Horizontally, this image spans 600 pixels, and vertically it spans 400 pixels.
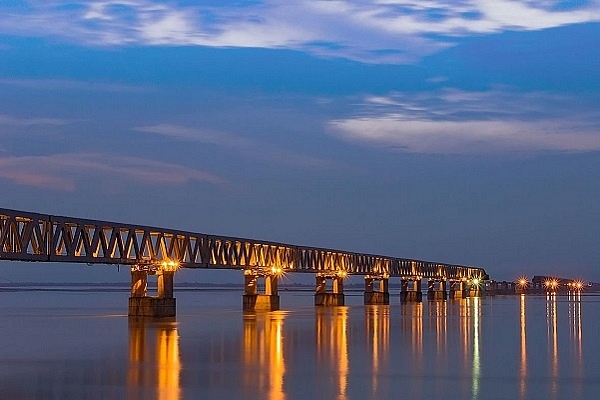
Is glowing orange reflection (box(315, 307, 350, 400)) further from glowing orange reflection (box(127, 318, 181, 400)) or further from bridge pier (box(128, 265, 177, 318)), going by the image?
bridge pier (box(128, 265, 177, 318))

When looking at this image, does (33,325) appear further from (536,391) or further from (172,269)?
(536,391)

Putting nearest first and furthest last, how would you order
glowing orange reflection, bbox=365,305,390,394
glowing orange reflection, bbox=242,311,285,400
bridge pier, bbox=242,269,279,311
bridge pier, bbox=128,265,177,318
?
glowing orange reflection, bbox=242,311,285,400 < glowing orange reflection, bbox=365,305,390,394 < bridge pier, bbox=128,265,177,318 < bridge pier, bbox=242,269,279,311

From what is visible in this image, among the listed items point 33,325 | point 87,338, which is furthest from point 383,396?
point 33,325

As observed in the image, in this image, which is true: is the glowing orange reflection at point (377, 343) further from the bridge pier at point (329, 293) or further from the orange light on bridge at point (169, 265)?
the bridge pier at point (329, 293)

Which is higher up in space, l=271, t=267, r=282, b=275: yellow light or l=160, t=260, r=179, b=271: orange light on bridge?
l=271, t=267, r=282, b=275: yellow light

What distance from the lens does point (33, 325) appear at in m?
83.6

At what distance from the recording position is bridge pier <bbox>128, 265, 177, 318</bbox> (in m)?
89.4

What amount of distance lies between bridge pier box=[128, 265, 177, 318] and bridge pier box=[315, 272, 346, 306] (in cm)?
4957

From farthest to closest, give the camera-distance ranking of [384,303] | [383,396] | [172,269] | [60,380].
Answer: [384,303], [172,269], [60,380], [383,396]

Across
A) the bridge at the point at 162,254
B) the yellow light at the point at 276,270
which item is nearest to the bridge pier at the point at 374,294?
the bridge at the point at 162,254

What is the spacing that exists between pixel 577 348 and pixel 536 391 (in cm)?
2021

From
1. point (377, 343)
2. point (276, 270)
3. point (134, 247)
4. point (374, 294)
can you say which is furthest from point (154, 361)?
point (374, 294)

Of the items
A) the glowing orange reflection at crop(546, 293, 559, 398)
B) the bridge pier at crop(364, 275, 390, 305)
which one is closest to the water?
the glowing orange reflection at crop(546, 293, 559, 398)

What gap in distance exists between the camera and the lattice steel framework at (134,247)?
7012cm
